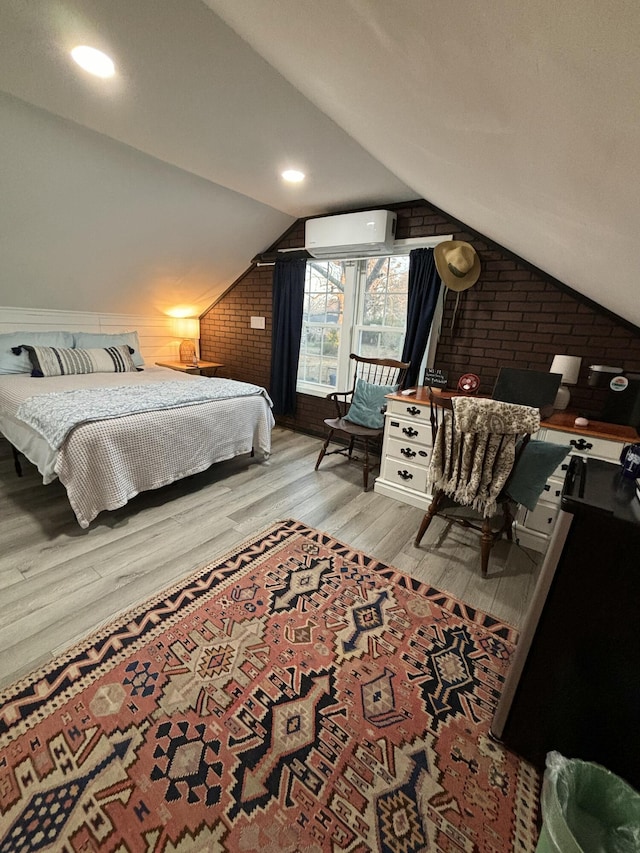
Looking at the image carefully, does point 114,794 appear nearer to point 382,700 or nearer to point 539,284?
point 382,700

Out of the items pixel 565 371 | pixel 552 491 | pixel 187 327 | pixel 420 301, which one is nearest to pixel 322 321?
pixel 420 301

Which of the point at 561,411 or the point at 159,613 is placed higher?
the point at 561,411

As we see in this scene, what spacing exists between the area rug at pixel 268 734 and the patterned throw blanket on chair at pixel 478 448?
1.98ft

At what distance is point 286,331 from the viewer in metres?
3.99

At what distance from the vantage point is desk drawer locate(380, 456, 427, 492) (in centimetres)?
266

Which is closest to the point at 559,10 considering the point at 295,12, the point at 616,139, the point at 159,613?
the point at 616,139

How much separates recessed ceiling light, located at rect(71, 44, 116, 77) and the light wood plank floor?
2.37m

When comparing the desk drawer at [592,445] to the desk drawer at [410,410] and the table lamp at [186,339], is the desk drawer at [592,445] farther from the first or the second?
the table lamp at [186,339]

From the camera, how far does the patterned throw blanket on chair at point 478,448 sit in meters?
1.72

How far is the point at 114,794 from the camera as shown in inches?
40.4

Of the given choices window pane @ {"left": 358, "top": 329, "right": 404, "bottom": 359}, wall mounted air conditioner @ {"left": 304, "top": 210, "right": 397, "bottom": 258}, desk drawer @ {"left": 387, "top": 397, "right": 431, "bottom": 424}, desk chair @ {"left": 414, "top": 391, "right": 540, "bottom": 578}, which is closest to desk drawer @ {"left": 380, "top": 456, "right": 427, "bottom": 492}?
desk drawer @ {"left": 387, "top": 397, "right": 431, "bottom": 424}

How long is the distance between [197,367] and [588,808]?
4.62 meters

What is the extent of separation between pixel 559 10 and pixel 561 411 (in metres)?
2.45

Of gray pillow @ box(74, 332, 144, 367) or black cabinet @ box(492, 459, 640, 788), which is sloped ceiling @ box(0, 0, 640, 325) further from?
gray pillow @ box(74, 332, 144, 367)
